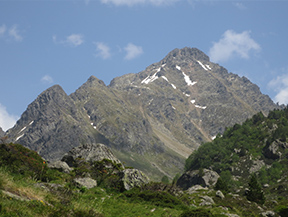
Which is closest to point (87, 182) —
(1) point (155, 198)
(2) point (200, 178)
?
(1) point (155, 198)

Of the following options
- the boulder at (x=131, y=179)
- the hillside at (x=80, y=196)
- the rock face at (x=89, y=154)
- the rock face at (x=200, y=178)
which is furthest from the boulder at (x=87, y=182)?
the rock face at (x=200, y=178)

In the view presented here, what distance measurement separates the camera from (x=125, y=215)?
86.5ft

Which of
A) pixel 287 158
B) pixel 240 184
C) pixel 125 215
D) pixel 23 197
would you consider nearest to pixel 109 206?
pixel 125 215

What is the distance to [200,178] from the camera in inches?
6545

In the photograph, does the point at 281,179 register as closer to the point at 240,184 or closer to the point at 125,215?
the point at 240,184

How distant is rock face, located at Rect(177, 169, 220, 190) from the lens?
160250 mm

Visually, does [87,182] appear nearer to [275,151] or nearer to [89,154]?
[89,154]

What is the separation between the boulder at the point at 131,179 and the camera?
4158cm

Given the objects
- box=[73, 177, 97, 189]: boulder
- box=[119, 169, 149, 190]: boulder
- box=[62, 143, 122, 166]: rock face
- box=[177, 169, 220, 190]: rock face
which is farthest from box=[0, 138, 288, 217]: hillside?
box=[177, 169, 220, 190]: rock face

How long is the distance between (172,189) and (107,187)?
10.4 meters

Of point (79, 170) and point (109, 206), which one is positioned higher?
point (79, 170)

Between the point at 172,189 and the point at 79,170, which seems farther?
the point at 79,170

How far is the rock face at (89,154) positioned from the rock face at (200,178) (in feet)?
352

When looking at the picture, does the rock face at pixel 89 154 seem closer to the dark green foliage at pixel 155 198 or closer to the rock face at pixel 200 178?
the dark green foliage at pixel 155 198
